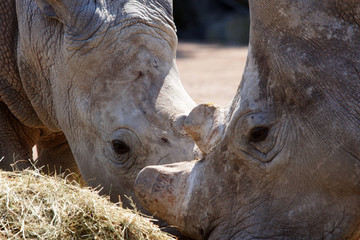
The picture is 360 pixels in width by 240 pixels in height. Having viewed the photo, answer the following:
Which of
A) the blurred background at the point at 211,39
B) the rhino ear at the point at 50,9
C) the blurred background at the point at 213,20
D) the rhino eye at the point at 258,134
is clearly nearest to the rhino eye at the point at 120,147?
the rhino ear at the point at 50,9

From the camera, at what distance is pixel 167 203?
145 inches

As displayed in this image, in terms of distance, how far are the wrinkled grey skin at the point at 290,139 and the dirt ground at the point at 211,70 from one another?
20.8 feet

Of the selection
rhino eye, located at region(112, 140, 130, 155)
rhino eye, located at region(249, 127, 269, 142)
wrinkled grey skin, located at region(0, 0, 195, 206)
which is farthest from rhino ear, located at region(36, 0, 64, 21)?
rhino eye, located at region(249, 127, 269, 142)

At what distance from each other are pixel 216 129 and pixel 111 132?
1163 millimetres

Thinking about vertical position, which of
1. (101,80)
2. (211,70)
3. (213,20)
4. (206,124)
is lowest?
(211,70)

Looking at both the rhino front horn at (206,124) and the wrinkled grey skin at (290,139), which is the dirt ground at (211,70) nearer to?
the rhino front horn at (206,124)

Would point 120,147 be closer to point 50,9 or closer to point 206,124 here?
point 206,124

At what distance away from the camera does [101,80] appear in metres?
4.68

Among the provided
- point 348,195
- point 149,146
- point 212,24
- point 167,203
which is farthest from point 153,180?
point 212,24

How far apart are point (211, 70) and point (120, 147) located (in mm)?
10375

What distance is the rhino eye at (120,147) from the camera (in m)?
4.50

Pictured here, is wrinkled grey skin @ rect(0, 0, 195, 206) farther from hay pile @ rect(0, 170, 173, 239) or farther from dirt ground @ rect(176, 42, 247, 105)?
dirt ground @ rect(176, 42, 247, 105)

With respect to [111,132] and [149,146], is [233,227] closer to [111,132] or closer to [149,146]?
[149,146]

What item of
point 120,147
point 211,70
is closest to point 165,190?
point 120,147
